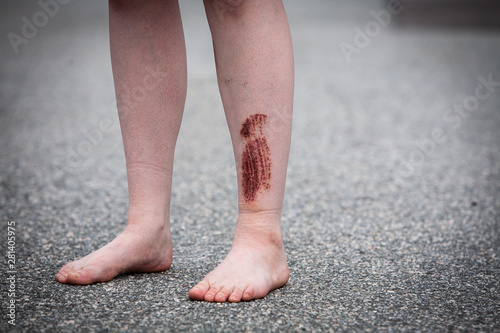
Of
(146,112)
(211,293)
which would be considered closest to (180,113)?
(146,112)

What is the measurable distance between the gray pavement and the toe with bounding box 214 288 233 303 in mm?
21

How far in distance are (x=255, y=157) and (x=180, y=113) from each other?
0.83 feet

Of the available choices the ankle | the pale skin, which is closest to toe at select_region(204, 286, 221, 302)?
the pale skin

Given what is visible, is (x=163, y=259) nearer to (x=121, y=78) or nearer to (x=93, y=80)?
(x=121, y=78)

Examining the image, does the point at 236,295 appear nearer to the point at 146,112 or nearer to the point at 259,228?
the point at 259,228

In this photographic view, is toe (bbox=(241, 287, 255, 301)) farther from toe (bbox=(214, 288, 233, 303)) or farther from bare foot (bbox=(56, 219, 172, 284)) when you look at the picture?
bare foot (bbox=(56, 219, 172, 284))

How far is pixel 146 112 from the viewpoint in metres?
1.32

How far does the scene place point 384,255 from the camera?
1.53 meters

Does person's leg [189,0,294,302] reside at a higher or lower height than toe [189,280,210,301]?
higher

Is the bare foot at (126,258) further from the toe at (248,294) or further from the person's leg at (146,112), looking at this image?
the toe at (248,294)

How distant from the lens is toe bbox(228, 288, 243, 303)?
117cm

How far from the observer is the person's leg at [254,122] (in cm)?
119

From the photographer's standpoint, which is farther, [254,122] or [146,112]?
[146,112]

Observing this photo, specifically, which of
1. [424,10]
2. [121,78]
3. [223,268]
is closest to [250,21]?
[121,78]
